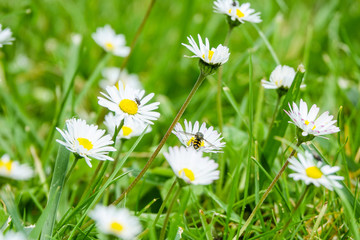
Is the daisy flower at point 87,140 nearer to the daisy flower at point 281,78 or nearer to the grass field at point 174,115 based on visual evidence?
the grass field at point 174,115

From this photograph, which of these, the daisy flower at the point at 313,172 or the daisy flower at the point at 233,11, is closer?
the daisy flower at the point at 313,172

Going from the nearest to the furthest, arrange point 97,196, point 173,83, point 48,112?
1. point 97,196
2. point 48,112
3. point 173,83

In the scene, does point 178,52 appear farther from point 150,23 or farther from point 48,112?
point 48,112

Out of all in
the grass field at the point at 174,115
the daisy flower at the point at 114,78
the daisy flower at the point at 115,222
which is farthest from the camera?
the daisy flower at the point at 114,78

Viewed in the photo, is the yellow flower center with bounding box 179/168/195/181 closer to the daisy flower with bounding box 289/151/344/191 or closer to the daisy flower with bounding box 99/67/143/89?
the daisy flower with bounding box 289/151/344/191

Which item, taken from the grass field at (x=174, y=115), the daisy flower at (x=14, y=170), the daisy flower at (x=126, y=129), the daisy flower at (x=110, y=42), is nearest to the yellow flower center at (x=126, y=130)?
the daisy flower at (x=126, y=129)

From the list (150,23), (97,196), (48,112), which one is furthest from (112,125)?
(150,23)
